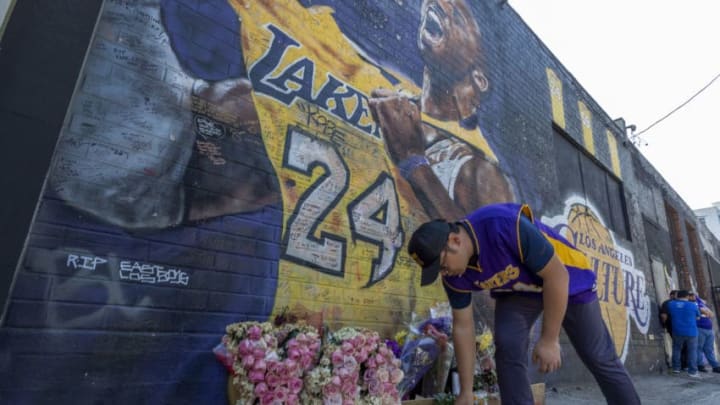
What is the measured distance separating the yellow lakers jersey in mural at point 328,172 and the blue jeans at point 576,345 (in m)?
1.27

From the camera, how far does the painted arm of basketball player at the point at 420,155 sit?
4.13 meters

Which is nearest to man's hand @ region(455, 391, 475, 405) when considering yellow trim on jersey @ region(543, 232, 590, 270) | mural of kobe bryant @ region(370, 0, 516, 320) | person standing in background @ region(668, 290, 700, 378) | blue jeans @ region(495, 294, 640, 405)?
blue jeans @ region(495, 294, 640, 405)

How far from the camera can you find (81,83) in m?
2.34

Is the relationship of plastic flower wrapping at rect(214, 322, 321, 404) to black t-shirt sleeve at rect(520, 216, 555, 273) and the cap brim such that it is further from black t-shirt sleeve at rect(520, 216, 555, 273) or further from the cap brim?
black t-shirt sleeve at rect(520, 216, 555, 273)

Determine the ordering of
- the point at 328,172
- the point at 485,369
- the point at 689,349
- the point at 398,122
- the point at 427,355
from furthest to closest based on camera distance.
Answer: the point at 689,349, the point at 398,122, the point at 328,172, the point at 485,369, the point at 427,355

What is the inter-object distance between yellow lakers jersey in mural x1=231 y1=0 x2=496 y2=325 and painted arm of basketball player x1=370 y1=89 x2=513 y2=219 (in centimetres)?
14

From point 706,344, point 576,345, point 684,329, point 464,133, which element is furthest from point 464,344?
point 706,344

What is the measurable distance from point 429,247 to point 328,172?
63.0 inches

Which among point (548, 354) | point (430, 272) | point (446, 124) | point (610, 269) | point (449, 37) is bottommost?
point (548, 354)

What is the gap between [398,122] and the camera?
4.26 metres

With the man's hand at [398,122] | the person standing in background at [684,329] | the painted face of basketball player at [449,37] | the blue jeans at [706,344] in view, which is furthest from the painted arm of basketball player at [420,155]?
the blue jeans at [706,344]

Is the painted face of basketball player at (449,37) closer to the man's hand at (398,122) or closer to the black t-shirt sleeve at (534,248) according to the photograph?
the man's hand at (398,122)

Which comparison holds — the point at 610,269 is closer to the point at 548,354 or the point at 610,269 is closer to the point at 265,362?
the point at 548,354

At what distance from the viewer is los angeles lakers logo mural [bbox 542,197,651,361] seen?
275 inches
